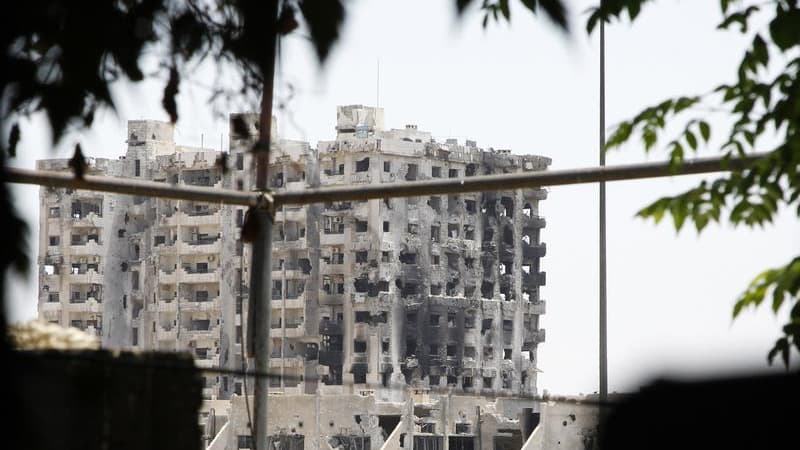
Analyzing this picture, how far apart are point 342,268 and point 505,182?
96.3 metres

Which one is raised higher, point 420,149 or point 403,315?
point 420,149

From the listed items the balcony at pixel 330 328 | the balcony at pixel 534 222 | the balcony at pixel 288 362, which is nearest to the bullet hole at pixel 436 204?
the balcony at pixel 534 222

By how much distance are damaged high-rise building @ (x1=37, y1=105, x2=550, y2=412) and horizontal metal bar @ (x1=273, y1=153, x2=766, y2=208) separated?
90.3 metres

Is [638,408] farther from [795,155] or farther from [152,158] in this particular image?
[152,158]

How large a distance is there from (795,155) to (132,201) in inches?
4199

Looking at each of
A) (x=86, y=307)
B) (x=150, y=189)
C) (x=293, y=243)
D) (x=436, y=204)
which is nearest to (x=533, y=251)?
(x=436, y=204)

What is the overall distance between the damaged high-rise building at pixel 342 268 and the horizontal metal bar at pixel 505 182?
3557 inches

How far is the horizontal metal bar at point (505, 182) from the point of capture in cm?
509

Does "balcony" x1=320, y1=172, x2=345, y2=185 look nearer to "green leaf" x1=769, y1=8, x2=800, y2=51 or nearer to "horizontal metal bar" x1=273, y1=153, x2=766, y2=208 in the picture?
"horizontal metal bar" x1=273, y1=153, x2=766, y2=208

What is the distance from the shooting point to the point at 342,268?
3999 inches

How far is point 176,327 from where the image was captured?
348ft

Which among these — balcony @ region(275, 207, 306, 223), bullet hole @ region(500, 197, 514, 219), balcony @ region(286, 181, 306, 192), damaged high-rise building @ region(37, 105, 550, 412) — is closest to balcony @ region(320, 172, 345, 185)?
damaged high-rise building @ region(37, 105, 550, 412)

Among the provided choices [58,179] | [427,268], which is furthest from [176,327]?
[58,179]

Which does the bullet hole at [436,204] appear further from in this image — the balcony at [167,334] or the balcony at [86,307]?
the balcony at [86,307]
